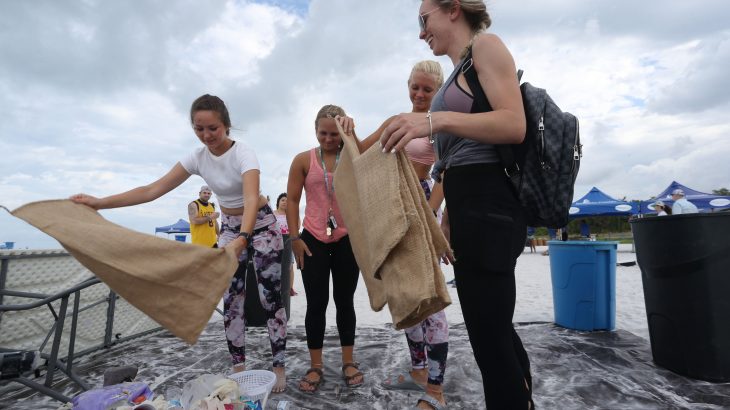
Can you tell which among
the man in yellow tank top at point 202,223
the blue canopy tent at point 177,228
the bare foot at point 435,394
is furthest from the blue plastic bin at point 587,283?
the blue canopy tent at point 177,228

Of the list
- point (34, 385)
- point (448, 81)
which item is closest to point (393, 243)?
point (448, 81)

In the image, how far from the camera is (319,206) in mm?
2949

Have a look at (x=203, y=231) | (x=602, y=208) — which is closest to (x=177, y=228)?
(x=203, y=231)

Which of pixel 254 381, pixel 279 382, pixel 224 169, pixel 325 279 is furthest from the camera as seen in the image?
pixel 325 279

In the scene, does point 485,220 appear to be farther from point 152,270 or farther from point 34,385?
point 34,385

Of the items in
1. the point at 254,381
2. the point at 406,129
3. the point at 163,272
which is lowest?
the point at 254,381

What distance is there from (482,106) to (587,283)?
3680 millimetres

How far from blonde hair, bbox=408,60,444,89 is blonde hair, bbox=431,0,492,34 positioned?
0.96 m

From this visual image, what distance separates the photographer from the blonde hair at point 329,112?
2.87m

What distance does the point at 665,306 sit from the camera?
3.10 m

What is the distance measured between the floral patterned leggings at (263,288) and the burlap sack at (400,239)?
151 centimetres

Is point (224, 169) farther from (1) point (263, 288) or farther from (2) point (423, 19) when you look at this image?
(2) point (423, 19)

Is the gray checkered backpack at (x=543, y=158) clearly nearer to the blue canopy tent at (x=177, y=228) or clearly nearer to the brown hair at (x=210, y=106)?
the brown hair at (x=210, y=106)

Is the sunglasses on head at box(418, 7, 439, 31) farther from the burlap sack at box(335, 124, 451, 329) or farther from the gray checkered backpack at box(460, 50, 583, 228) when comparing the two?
the burlap sack at box(335, 124, 451, 329)
